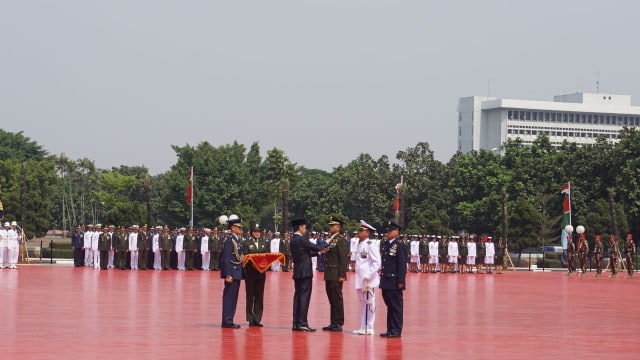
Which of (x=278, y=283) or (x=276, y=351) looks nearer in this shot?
(x=276, y=351)

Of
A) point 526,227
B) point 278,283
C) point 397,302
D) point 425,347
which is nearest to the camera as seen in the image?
point 425,347

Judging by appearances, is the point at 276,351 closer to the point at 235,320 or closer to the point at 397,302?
the point at 397,302

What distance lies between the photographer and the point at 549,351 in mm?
14219

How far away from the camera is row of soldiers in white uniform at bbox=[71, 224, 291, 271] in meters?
39.3

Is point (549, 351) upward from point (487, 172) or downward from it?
downward

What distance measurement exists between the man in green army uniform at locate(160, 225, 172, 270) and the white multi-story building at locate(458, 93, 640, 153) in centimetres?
14627

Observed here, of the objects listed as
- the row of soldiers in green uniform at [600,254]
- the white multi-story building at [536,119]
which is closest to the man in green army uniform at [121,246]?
the row of soldiers in green uniform at [600,254]

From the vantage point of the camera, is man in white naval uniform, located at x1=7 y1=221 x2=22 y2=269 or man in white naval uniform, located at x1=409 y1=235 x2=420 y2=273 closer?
man in white naval uniform, located at x1=7 y1=221 x2=22 y2=269

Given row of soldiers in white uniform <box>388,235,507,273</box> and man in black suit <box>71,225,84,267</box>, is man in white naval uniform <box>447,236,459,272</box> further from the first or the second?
man in black suit <box>71,225,84,267</box>

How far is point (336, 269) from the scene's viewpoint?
16828mm

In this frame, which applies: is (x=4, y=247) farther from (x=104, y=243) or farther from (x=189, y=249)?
(x=189, y=249)

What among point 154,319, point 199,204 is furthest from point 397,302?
point 199,204

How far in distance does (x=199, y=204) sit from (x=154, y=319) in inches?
2500

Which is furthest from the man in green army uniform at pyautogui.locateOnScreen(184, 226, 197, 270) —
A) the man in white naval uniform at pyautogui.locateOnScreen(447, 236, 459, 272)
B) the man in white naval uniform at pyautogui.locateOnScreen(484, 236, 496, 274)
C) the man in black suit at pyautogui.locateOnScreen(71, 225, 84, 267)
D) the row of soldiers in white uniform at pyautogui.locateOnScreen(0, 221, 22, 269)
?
the man in white naval uniform at pyautogui.locateOnScreen(484, 236, 496, 274)
